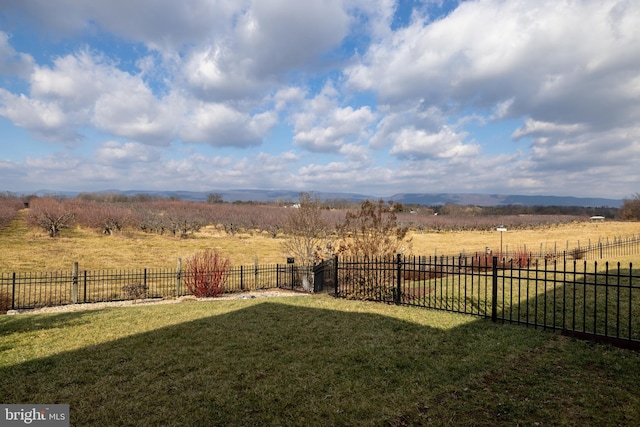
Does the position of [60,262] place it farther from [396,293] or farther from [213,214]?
[213,214]

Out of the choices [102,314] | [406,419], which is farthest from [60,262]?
[406,419]

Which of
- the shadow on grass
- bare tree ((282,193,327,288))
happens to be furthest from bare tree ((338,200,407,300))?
bare tree ((282,193,327,288))

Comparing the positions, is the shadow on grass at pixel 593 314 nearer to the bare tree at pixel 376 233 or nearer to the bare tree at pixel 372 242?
the bare tree at pixel 372 242

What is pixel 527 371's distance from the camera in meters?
5.20

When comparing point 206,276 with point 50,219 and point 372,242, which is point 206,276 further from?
point 50,219

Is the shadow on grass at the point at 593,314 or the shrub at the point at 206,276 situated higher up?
the shadow on grass at the point at 593,314

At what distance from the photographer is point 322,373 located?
526 cm

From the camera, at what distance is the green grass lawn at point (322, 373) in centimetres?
413

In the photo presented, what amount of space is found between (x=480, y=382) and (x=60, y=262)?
31.3 meters

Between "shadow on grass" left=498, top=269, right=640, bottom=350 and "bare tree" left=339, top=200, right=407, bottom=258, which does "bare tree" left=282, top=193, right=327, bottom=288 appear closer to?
"bare tree" left=339, top=200, right=407, bottom=258
